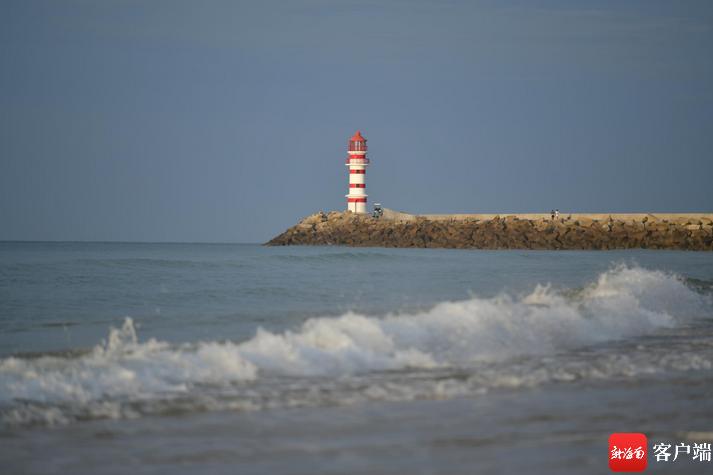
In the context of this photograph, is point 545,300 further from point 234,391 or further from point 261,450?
point 261,450

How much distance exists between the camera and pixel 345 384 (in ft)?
23.7

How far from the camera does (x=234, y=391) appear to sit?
691 centimetres

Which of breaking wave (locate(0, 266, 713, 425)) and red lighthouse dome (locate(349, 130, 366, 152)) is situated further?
red lighthouse dome (locate(349, 130, 366, 152))

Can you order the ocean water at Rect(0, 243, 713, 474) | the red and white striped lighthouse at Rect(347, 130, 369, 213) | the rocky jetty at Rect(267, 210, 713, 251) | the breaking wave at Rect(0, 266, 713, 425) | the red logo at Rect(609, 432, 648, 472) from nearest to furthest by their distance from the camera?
1. the red logo at Rect(609, 432, 648, 472)
2. the ocean water at Rect(0, 243, 713, 474)
3. the breaking wave at Rect(0, 266, 713, 425)
4. the rocky jetty at Rect(267, 210, 713, 251)
5. the red and white striped lighthouse at Rect(347, 130, 369, 213)

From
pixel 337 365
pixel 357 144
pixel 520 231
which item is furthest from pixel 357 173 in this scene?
pixel 337 365

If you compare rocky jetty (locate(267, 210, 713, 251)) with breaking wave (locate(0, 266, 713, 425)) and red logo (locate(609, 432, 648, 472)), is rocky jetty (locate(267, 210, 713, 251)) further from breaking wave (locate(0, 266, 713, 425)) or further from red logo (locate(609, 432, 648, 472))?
red logo (locate(609, 432, 648, 472))

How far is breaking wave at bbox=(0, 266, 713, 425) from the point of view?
21.5ft

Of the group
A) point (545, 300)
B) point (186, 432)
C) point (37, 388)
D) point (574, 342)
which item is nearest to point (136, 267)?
point (545, 300)

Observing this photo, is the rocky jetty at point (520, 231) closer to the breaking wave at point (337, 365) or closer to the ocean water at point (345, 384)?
the ocean water at point (345, 384)

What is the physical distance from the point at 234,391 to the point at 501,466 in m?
2.81

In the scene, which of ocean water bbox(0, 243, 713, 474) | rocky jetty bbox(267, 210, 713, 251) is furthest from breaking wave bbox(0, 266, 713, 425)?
rocky jetty bbox(267, 210, 713, 251)

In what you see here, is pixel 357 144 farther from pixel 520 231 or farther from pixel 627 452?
pixel 627 452

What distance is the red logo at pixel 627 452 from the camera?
474cm

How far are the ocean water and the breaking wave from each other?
0.03 meters
